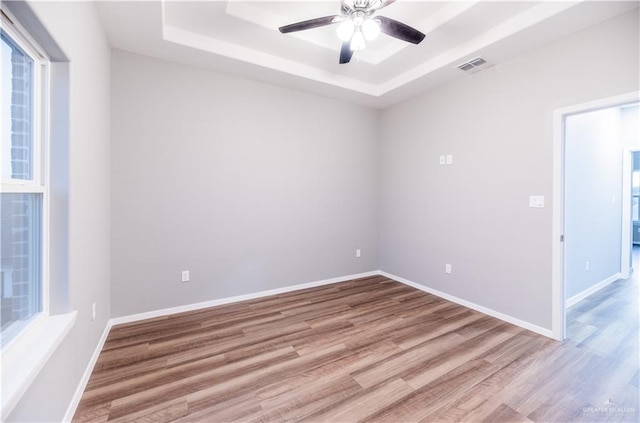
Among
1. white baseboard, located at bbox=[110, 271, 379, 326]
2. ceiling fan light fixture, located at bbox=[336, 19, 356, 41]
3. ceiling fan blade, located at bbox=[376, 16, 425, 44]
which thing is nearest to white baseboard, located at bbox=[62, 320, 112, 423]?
white baseboard, located at bbox=[110, 271, 379, 326]

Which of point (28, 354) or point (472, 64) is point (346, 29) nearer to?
point (472, 64)

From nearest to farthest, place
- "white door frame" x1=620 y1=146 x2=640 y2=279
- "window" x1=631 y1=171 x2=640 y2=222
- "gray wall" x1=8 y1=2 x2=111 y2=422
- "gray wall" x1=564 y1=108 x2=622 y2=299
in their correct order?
"gray wall" x1=8 y1=2 x2=111 y2=422 < "gray wall" x1=564 y1=108 x2=622 y2=299 < "white door frame" x1=620 y1=146 x2=640 y2=279 < "window" x1=631 y1=171 x2=640 y2=222

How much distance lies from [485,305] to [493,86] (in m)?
2.41

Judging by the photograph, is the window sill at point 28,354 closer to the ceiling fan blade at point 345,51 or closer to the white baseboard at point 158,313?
the white baseboard at point 158,313

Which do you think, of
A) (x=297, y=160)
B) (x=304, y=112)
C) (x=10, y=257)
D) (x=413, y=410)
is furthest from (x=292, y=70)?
(x=413, y=410)

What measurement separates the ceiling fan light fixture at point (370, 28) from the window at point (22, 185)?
197 centimetres

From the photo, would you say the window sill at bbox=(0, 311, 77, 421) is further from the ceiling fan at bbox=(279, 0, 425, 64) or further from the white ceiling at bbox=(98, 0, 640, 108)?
the ceiling fan at bbox=(279, 0, 425, 64)

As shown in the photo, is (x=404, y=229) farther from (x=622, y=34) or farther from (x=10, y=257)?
(x=10, y=257)

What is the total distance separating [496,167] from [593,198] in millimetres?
1746

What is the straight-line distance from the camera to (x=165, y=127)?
279cm

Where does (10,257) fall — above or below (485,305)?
above

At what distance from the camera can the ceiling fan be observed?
76.0 inches

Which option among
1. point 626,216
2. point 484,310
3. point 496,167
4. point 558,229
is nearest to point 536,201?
point 558,229

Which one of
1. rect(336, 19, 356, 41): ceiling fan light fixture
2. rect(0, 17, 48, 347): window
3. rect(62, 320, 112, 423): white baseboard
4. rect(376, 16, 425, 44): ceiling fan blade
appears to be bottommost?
rect(62, 320, 112, 423): white baseboard
